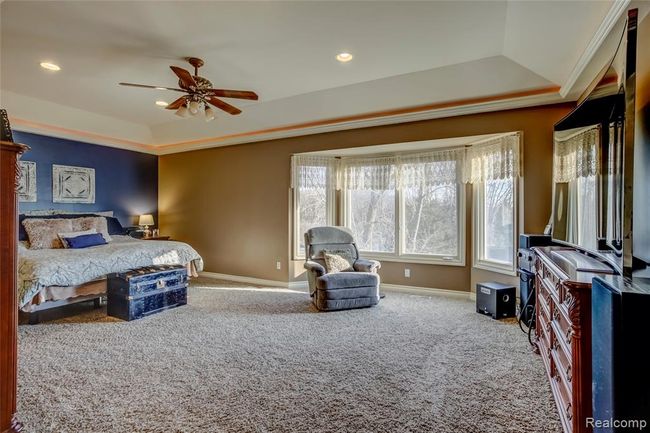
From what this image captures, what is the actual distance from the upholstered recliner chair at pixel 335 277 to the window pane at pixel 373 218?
0.85 meters

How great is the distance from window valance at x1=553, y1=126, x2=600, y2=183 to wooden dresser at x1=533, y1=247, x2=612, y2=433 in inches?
28.5

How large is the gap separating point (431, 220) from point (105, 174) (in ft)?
19.6

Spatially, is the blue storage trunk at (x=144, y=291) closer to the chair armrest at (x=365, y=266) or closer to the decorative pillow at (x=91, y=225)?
the decorative pillow at (x=91, y=225)

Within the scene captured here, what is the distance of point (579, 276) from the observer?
1.74m

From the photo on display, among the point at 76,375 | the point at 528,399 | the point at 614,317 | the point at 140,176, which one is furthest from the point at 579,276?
the point at 140,176

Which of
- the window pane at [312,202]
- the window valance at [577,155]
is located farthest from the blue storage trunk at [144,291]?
the window valance at [577,155]

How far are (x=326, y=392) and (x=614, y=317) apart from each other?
68.0 inches

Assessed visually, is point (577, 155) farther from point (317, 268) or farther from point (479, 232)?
point (317, 268)

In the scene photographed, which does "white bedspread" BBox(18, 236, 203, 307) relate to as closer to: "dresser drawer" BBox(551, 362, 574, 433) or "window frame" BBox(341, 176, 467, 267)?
"window frame" BBox(341, 176, 467, 267)

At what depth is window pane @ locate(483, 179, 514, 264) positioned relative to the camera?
4.32 meters

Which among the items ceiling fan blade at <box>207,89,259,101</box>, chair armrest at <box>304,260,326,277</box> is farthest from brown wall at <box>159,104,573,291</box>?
ceiling fan blade at <box>207,89,259,101</box>

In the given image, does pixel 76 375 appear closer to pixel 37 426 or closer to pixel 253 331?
pixel 37 426

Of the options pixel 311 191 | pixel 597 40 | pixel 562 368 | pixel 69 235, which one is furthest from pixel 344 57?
pixel 69 235

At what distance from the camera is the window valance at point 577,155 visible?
227cm
